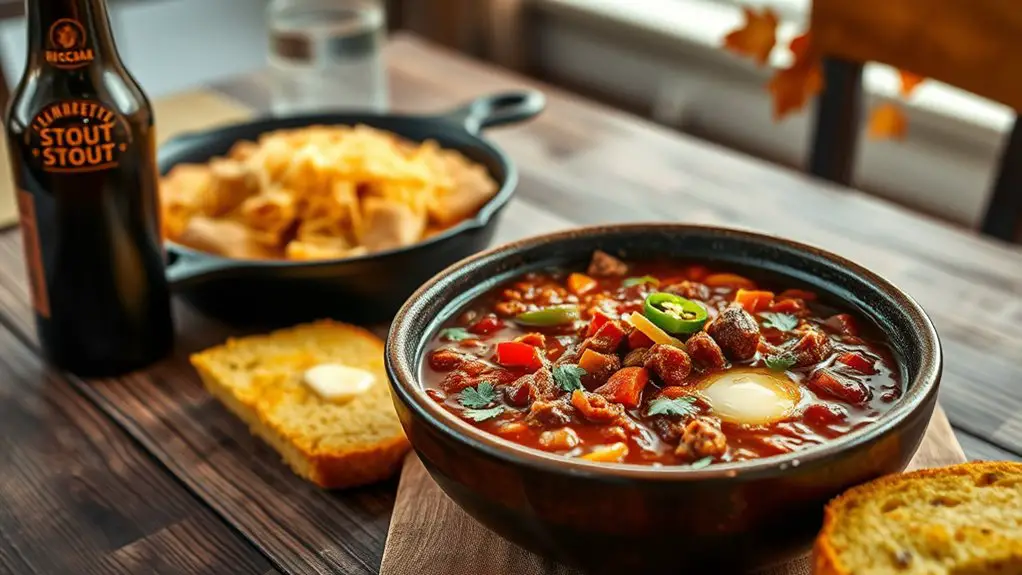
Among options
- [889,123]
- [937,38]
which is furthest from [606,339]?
[889,123]

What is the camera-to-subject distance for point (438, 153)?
2.10 m

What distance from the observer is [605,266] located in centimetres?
150

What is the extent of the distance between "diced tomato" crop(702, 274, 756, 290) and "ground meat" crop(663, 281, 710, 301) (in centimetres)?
1

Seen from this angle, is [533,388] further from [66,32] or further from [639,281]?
[66,32]

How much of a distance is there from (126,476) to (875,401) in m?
0.92

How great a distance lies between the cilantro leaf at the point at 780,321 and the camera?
1.36 meters

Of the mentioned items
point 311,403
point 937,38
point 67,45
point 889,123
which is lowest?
point 889,123

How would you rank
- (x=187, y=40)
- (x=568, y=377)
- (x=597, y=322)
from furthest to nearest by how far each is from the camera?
1. (x=187, y=40)
2. (x=597, y=322)
3. (x=568, y=377)

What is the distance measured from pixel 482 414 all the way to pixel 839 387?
375 millimetres

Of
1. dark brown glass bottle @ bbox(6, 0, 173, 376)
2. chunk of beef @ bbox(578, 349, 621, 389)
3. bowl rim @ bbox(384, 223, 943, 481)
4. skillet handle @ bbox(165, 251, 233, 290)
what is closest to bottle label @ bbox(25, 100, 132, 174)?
dark brown glass bottle @ bbox(6, 0, 173, 376)

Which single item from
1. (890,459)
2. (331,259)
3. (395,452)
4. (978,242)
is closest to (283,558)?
(395,452)

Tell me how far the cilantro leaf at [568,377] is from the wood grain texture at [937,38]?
1387 mm

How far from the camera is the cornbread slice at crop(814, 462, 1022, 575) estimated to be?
1.05 meters

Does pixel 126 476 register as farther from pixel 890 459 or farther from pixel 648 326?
pixel 890 459
